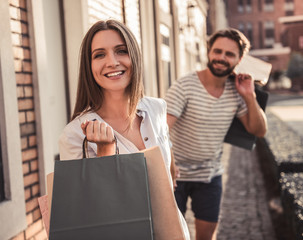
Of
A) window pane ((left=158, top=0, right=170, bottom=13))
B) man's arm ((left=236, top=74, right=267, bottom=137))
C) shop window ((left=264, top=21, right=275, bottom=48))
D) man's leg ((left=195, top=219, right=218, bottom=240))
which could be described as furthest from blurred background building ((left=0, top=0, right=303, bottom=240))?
shop window ((left=264, top=21, right=275, bottom=48))

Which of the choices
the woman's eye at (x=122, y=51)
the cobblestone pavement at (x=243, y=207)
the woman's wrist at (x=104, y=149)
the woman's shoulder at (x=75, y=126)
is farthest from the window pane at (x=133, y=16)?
the woman's wrist at (x=104, y=149)

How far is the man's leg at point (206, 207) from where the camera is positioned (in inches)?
129

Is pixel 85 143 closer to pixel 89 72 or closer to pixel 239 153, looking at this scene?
pixel 89 72

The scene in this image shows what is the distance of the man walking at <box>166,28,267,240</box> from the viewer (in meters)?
3.14

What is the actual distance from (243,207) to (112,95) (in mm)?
4554

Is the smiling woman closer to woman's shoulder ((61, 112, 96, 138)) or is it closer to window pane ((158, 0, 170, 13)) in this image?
woman's shoulder ((61, 112, 96, 138))

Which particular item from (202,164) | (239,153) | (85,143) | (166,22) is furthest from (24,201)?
(239,153)

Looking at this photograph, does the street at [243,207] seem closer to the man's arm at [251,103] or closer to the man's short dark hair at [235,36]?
the man's arm at [251,103]

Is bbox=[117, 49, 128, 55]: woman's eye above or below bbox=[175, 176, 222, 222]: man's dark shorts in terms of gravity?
above

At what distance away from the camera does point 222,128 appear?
3.22 m

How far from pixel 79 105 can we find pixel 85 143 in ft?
1.00

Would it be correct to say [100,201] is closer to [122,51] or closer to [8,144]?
[122,51]

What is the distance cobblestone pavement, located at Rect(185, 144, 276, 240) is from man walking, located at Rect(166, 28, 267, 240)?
1.67m

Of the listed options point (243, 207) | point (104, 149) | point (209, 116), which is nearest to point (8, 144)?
point (104, 149)
